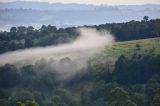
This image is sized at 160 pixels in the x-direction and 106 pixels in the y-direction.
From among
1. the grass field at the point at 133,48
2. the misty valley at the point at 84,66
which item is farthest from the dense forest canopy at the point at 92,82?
the grass field at the point at 133,48

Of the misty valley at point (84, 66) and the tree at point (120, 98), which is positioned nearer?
the tree at point (120, 98)

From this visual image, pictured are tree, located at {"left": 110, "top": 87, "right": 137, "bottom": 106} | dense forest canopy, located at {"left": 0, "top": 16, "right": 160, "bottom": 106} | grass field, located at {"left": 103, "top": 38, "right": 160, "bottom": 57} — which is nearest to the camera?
tree, located at {"left": 110, "top": 87, "right": 137, "bottom": 106}

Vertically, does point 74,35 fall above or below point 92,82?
above

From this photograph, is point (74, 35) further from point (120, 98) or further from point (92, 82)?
point (120, 98)

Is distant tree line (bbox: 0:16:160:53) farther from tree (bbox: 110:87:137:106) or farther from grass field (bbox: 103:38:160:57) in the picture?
tree (bbox: 110:87:137:106)

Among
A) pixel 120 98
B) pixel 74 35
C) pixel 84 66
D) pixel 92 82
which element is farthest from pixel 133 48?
pixel 120 98

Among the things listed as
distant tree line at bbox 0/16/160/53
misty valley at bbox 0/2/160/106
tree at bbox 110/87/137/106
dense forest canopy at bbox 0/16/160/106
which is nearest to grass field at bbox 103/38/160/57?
misty valley at bbox 0/2/160/106

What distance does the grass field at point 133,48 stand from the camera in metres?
88.2

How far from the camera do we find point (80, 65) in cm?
8594

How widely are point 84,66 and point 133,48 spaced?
15549 mm

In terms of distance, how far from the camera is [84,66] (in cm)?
8456

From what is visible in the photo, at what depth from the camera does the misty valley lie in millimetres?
63219

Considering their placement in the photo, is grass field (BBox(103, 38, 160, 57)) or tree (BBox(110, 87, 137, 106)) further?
grass field (BBox(103, 38, 160, 57))

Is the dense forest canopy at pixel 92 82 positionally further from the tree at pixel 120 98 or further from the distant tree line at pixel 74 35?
the distant tree line at pixel 74 35
